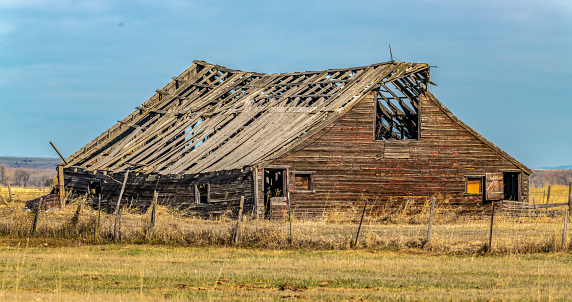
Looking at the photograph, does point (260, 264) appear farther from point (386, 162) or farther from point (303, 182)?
point (386, 162)

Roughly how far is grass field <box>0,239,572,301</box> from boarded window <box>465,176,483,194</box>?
14385 mm

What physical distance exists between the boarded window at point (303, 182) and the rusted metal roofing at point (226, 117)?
1472 mm

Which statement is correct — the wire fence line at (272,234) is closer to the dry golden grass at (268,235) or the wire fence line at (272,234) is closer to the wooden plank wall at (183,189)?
the dry golden grass at (268,235)

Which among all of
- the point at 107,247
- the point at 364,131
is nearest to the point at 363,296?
the point at 107,247

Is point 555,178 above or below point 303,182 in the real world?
below

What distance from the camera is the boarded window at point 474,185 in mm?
36188

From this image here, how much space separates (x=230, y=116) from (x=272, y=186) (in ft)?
17.7

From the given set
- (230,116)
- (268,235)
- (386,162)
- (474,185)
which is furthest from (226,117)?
(268,235)

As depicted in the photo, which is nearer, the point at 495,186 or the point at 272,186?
the point at 495,186

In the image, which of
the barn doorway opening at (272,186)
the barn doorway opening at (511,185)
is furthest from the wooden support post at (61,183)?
the barn doorway opening at (511,185)

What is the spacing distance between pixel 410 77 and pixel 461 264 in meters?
17.9

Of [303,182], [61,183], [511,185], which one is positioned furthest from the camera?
[61,183]

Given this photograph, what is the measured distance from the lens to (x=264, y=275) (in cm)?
1803

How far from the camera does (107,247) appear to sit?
2392 centimetres
